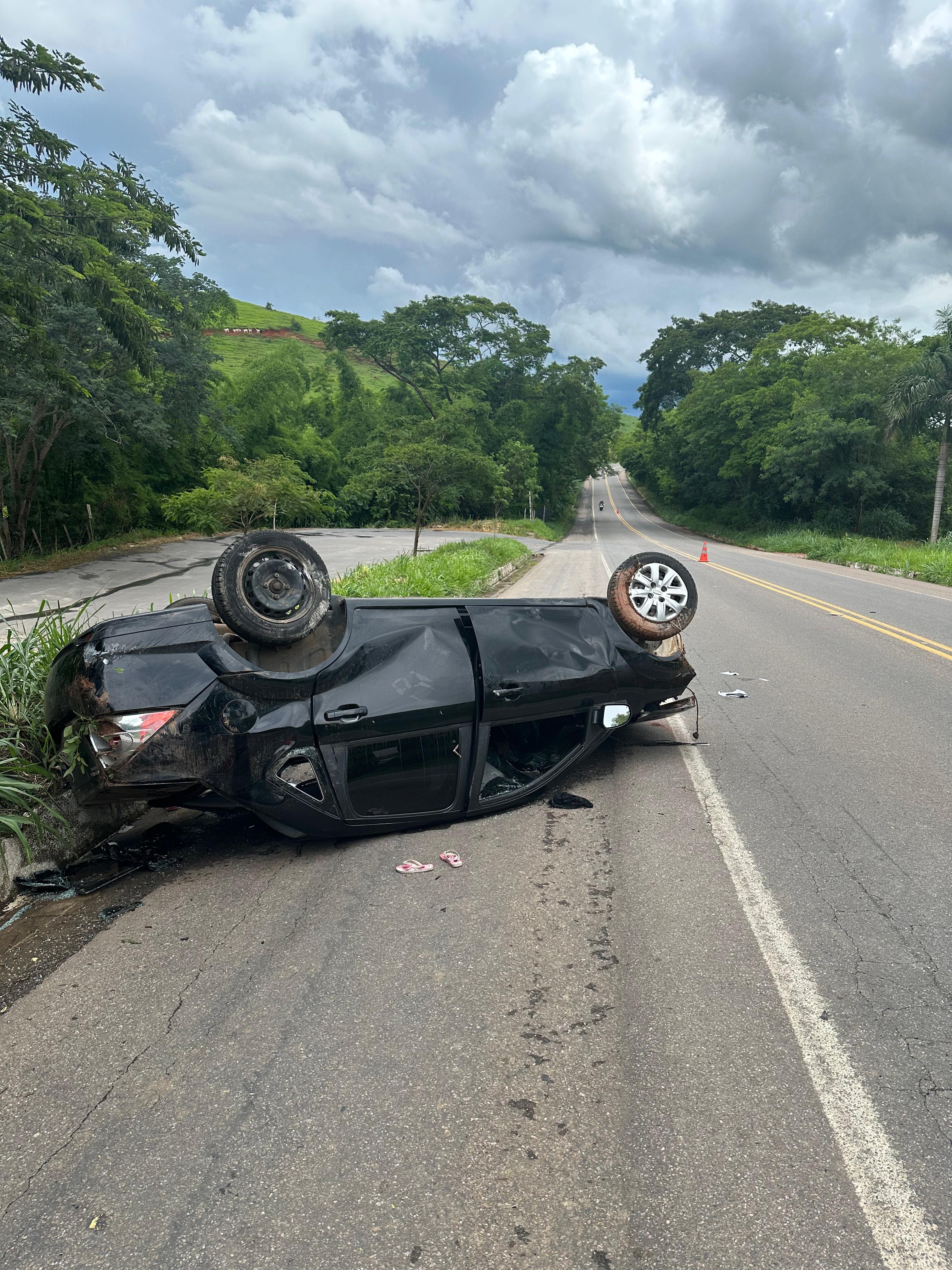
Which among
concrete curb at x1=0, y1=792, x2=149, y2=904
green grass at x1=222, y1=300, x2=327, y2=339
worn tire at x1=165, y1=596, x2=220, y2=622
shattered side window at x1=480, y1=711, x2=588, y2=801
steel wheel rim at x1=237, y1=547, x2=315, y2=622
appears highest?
green grass at x1=222, y1=300, x2=327, y2=339

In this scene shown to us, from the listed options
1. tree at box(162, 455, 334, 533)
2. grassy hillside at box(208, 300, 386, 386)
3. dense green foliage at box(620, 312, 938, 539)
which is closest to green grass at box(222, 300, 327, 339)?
grassy hillside at box(208, 300, 386, 386)

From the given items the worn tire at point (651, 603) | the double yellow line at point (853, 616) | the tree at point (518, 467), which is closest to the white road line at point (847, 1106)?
the worn tire at point (651, 603)

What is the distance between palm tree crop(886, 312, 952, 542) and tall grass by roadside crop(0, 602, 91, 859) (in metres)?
32.9

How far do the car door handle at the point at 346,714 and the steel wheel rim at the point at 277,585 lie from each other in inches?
25.3

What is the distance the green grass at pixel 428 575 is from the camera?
11.8 m

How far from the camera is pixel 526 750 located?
16.5 feet

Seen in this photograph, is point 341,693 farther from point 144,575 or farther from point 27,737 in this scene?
point 144,575

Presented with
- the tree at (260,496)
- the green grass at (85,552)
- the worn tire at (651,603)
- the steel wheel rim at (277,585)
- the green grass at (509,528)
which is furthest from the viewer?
the green grass at (509,528)

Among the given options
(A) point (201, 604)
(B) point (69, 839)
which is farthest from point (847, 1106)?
(B) point (69, 839)

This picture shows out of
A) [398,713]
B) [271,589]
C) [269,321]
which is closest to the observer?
[398,713]

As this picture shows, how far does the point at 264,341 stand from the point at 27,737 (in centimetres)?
10763

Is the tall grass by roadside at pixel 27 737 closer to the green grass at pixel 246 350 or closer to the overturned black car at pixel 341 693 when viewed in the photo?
the overturned black car at pixel 341 693

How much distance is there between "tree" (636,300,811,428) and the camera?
74.8 m

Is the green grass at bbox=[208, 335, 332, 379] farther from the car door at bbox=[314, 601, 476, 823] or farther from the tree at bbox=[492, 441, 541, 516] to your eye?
the car door at bbox=[314, 601, 476, 823]
